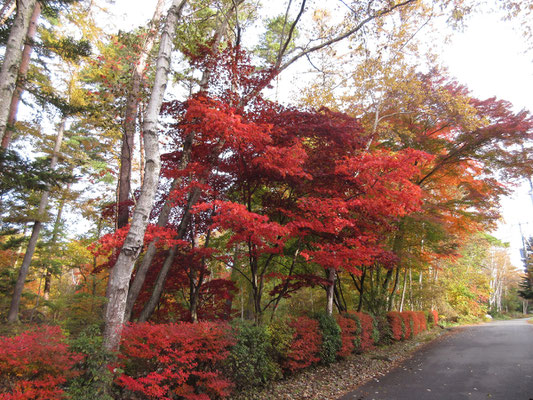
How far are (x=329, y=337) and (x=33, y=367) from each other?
591cm

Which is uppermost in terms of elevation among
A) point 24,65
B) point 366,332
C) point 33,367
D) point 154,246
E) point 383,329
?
point 24,65

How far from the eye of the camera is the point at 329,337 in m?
7.11

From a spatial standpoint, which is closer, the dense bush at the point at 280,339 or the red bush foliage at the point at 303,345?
the dense bush at the point at 280,339

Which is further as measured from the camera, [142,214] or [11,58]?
[11,58]

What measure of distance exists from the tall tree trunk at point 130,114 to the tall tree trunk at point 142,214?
2144 mm

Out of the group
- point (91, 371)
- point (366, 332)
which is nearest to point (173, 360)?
point (91, 371)

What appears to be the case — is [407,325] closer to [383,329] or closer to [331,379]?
[383,329]

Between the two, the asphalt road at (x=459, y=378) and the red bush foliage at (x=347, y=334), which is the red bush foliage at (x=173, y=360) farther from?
the red bush foliage at (x=347, y=334)

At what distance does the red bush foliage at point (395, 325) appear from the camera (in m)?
10.9

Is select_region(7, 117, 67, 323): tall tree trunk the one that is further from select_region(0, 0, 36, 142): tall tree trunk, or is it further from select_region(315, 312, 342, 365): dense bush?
select_region(315, 312, 342, 365): dense bush

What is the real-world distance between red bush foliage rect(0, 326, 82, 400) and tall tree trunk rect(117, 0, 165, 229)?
12.2 ft

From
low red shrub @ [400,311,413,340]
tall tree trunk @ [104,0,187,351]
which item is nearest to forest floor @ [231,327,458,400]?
tall tree trunk @ [104,0,187,351]

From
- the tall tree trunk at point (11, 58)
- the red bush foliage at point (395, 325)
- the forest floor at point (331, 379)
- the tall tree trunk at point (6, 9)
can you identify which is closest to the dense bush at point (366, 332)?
the forest floor at point (331, 379)

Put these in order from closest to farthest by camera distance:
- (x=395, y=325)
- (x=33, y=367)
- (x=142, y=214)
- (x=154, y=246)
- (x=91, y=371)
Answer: (x=33, y=367)
(x=91, y=371)
(x=142, y=214)
(x=154, y=246)
(x=395, y=325)
